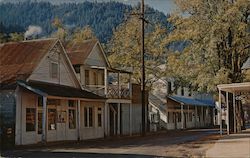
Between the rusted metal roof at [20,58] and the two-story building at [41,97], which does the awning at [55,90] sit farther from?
the rusted metal roof at [20,58]

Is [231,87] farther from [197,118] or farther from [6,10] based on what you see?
[197,118]

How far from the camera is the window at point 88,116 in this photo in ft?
108

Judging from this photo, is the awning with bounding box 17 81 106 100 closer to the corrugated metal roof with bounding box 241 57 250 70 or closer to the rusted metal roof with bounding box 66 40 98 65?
the rusted metal roof with bounding box 66 40 98 65

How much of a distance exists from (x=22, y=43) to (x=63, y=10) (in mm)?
38784

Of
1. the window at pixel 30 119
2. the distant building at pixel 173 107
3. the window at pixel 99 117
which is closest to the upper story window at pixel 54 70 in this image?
the window at pixel 30 119

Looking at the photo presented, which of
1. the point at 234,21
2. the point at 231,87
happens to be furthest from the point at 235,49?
the point at 231,87

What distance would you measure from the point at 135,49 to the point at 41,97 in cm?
1878

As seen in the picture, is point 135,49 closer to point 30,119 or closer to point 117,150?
point 30,119

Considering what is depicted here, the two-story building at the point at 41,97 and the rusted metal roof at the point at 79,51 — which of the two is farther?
the rusted metal roof at the point at 79,51

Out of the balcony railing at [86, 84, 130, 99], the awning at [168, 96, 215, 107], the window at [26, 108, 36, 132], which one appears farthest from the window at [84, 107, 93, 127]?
the awning at [168, 96, 215, 107]

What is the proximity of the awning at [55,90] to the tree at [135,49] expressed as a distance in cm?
1279

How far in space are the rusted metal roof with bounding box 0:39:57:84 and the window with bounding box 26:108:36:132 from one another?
1.85m

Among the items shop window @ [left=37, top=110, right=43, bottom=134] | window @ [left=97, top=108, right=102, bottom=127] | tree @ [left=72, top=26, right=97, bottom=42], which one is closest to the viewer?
shop window @ [left=37, top=110, right=43, bottom=134]

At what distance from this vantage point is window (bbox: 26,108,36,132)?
25.7m
